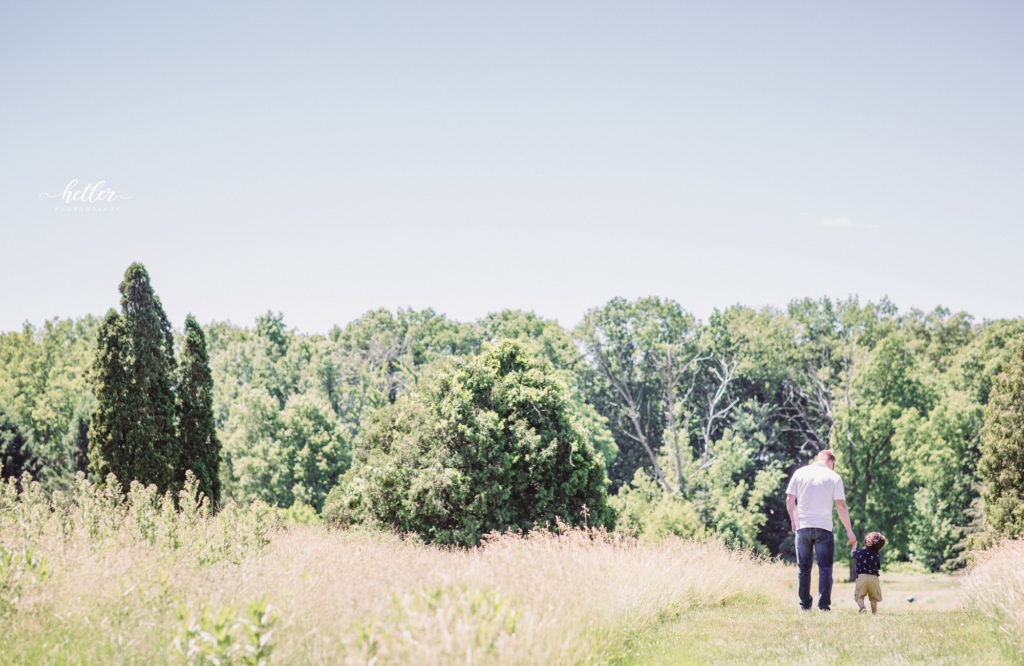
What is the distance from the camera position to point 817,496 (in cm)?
890

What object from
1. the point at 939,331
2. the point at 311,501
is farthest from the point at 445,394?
the point at 939,331

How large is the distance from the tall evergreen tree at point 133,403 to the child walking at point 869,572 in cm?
1654

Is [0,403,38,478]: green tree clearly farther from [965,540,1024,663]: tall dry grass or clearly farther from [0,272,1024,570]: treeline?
[965,540,1024,663]: tall dry grass

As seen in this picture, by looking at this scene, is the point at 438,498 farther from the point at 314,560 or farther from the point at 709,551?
the point at 314,560

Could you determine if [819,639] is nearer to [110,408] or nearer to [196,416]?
[110,408]

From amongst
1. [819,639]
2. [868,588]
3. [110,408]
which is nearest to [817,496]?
[868,588]

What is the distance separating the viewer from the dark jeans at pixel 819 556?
8.85 metres

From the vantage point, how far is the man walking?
29.0 feet

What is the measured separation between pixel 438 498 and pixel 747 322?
3328cm

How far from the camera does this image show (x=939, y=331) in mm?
41250

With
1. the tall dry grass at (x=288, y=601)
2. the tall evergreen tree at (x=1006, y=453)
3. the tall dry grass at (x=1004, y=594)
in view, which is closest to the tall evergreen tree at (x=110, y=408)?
the tall dry grass at (x=288, y=601)

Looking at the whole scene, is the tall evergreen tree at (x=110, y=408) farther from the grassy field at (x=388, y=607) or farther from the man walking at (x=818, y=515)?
the man walking at (x=818, y=515)

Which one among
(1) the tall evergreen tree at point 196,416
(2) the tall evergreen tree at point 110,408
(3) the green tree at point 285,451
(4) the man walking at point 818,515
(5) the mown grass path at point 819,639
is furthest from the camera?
(3) the green tree at point 285,451

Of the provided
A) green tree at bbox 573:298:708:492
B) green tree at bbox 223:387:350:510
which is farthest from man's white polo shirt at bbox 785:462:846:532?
green tree at bbox 223:387:350:510
